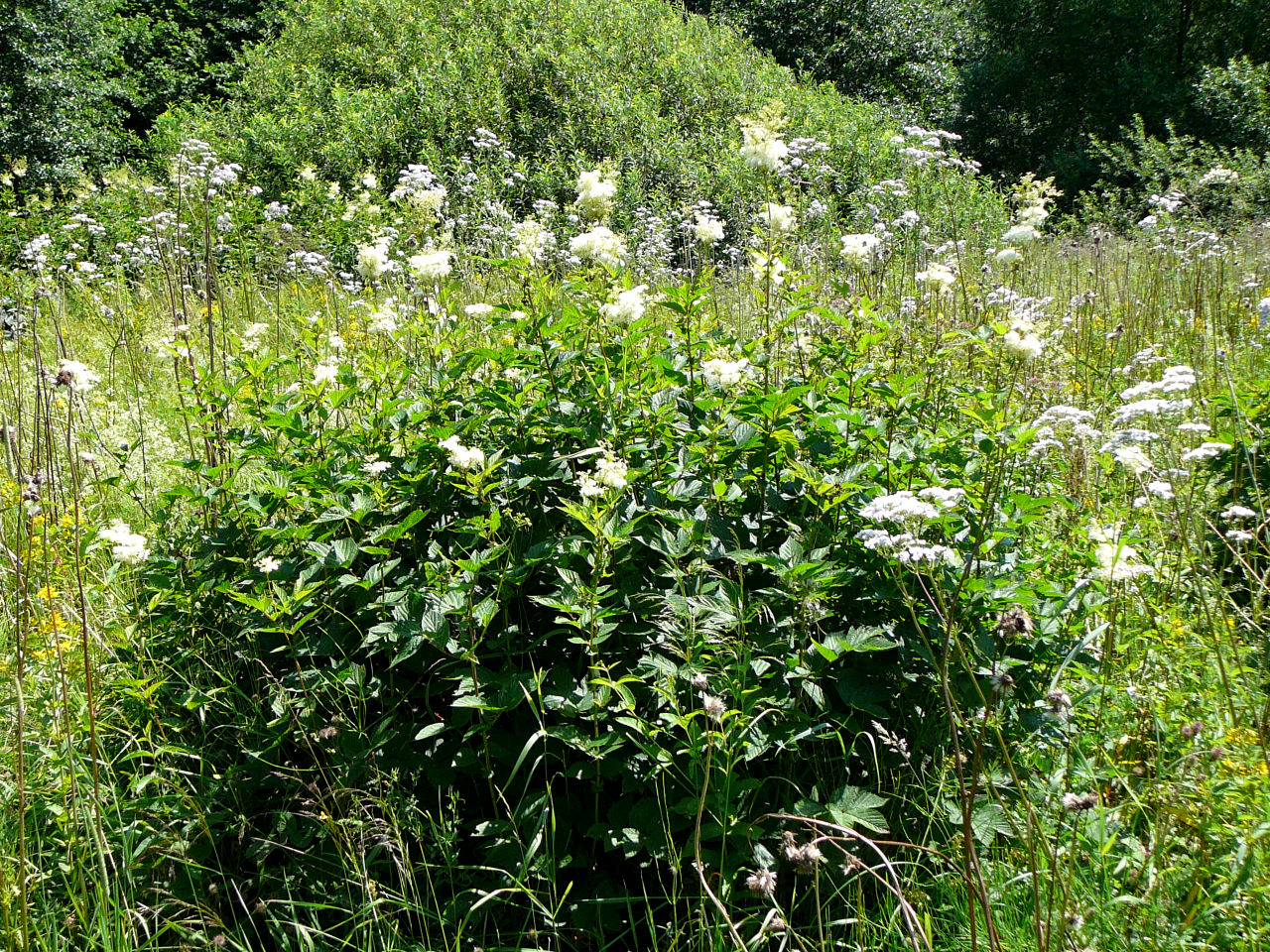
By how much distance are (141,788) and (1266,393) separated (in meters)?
3.48

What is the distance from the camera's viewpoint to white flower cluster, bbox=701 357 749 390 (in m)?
2.14

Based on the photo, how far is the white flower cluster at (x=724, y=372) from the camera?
2137 mm

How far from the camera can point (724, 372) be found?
2143 mm

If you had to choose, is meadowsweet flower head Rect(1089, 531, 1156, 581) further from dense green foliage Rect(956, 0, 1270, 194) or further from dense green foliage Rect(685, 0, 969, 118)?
dense green foliage Rect(956, 0, 1270, 194)

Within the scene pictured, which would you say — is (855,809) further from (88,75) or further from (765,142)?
(88,75)

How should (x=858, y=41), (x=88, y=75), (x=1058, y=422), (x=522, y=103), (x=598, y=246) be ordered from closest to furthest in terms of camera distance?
1. (x=598, y=246)
2. (x=1058, y=422)
3. (x=522, y=103)
4. (x=88, y=75)
5. (x=858, y=41)

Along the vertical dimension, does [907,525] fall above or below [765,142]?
below

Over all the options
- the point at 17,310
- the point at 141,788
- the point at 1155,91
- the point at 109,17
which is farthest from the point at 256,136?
the point at 1155,91

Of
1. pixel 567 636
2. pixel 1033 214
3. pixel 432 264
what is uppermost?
pixel 1033 214

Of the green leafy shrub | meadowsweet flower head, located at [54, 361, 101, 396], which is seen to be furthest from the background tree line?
meadowsweet flower head, located at [54, 361, 101, 396]

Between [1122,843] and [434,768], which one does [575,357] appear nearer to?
[434,768]

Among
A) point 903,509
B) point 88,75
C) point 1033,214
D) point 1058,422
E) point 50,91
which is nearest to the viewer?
point 903,509

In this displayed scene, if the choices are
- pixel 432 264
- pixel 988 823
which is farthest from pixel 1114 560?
pixel 432 264

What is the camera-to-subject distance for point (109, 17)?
61.6ft
